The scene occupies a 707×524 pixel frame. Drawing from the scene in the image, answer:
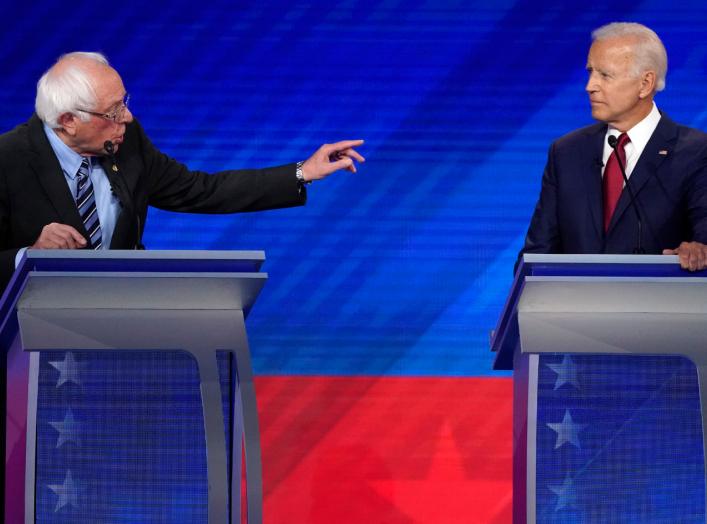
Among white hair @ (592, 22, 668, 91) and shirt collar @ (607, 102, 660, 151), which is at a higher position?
white hair @ (592, 22, 668, 91)

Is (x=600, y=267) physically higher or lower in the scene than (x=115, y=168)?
lower

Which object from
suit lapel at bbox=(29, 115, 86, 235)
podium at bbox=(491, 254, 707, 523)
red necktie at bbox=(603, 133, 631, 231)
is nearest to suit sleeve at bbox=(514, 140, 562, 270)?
red necktie at bbox=(603, 133, 631, 231)

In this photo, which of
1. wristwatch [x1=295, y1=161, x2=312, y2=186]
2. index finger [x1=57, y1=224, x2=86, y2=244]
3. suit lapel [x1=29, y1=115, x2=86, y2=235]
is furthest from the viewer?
wristwatch [x1=295, y1=161, x2=312, y2=186]

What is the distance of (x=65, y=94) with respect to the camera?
3154 mm

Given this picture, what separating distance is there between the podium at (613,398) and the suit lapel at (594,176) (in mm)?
709

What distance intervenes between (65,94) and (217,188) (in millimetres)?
513

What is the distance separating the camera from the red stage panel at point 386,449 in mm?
4219

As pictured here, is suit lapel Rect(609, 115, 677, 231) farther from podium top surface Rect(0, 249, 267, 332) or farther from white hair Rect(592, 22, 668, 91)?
podium top surface Rect(0, 249, 267, 332)

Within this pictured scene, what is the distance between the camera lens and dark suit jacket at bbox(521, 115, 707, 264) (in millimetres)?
3178

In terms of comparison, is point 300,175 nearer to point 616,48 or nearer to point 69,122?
point 69,122

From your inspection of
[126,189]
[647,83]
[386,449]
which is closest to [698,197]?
[647,83]

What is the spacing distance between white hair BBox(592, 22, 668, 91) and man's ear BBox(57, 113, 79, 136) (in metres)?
1.39

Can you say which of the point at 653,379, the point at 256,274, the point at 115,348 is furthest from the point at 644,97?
the point at 115,348

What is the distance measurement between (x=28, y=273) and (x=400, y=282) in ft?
7.51
